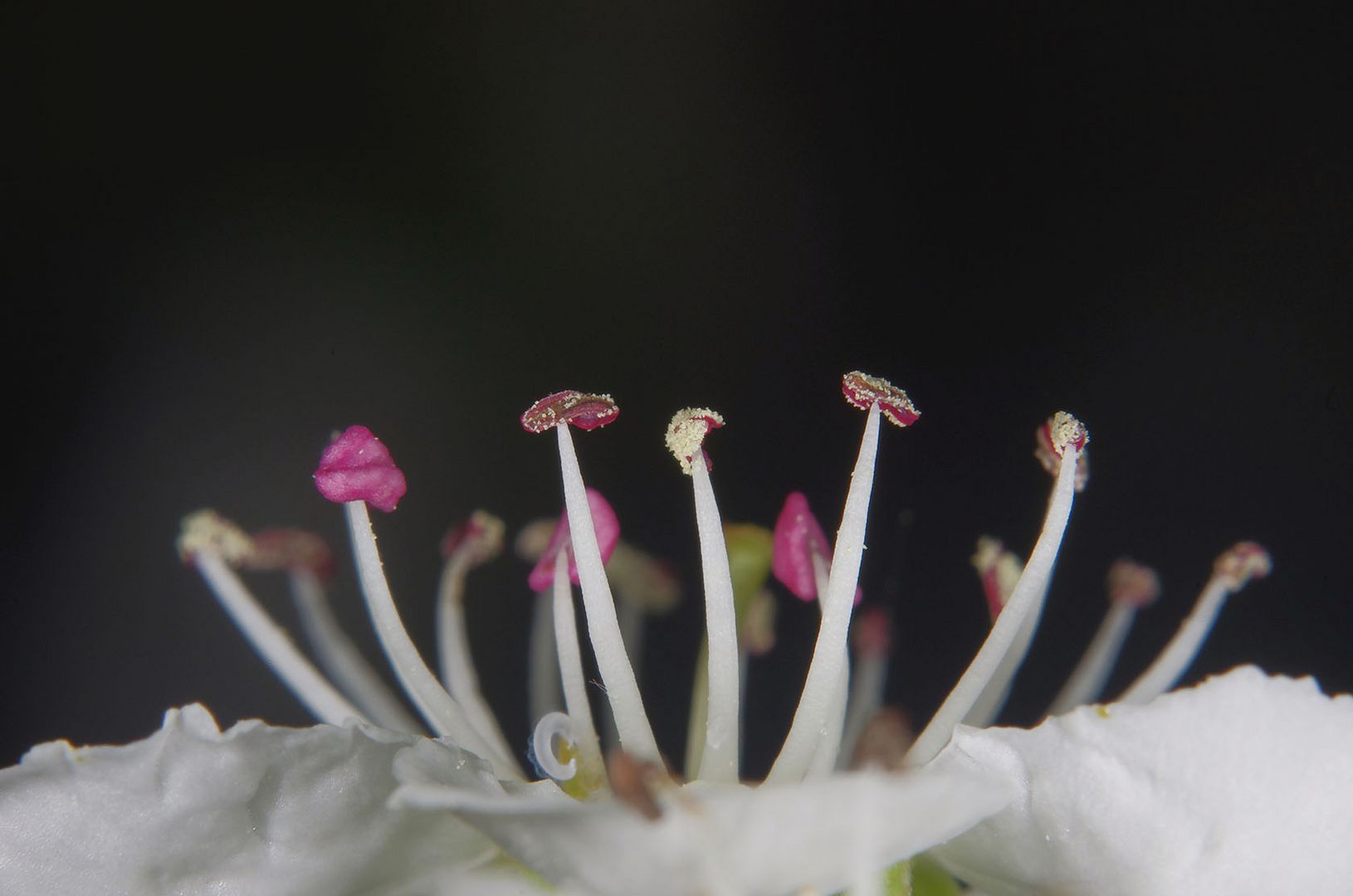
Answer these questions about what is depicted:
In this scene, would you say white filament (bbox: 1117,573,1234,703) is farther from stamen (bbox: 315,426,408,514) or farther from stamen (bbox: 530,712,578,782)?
stamen (bbox: 315,426,408,514)

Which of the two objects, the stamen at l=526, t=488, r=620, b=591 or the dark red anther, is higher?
the dark red anther

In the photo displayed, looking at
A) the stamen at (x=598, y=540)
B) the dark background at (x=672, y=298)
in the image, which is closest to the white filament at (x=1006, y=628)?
the stamen at (x=598, y=540)

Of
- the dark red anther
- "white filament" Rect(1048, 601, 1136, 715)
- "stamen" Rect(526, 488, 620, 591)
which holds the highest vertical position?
the dark red anther

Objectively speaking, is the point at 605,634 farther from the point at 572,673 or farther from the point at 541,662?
the point at 541,662

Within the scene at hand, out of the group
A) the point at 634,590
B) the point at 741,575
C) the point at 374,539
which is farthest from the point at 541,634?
the point at 374,539

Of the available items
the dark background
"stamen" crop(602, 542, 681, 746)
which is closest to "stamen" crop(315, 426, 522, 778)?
"stamen" crop(602, 542, 681, 746)

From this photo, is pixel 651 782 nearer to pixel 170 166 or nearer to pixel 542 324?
pixel 542 324
